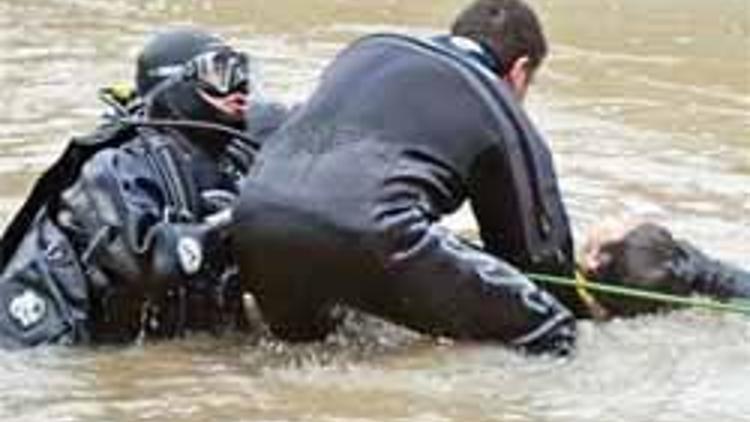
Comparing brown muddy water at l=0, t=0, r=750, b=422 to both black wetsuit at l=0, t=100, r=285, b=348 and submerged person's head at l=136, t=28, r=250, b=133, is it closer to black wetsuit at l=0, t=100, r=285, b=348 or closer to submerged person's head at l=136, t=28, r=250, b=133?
black wetsuit at l=0, t=100, r=285, b=348

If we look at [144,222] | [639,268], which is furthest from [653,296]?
[144,222]

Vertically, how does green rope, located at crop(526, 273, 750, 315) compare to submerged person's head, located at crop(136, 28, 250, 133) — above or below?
below

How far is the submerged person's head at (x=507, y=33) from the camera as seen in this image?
619 cm

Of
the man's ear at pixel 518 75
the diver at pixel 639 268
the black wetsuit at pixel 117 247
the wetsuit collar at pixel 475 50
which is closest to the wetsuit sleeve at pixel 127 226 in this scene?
the black wetsuit at pixel 117 247

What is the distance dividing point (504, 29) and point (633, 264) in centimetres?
87

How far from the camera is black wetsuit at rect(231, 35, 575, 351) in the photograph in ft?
19.3

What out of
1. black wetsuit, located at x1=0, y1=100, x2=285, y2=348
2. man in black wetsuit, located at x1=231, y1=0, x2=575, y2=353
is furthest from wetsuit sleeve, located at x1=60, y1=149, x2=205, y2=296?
man in black wetsuit, located at x1=231, y1=0, x2=575, y2=353

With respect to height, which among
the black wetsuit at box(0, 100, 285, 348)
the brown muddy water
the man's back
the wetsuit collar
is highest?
the wetsuit collar

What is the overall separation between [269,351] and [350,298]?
416mm

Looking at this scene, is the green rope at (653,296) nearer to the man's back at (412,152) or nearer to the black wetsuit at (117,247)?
the man's back at (412,152)

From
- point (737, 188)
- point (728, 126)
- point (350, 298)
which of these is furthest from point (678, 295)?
point (728, 126)

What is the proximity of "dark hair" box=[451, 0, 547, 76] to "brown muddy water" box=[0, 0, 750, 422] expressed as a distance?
2.79 feet

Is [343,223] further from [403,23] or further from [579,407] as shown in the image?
[403,23]

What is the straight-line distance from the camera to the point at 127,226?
606 centimetres
